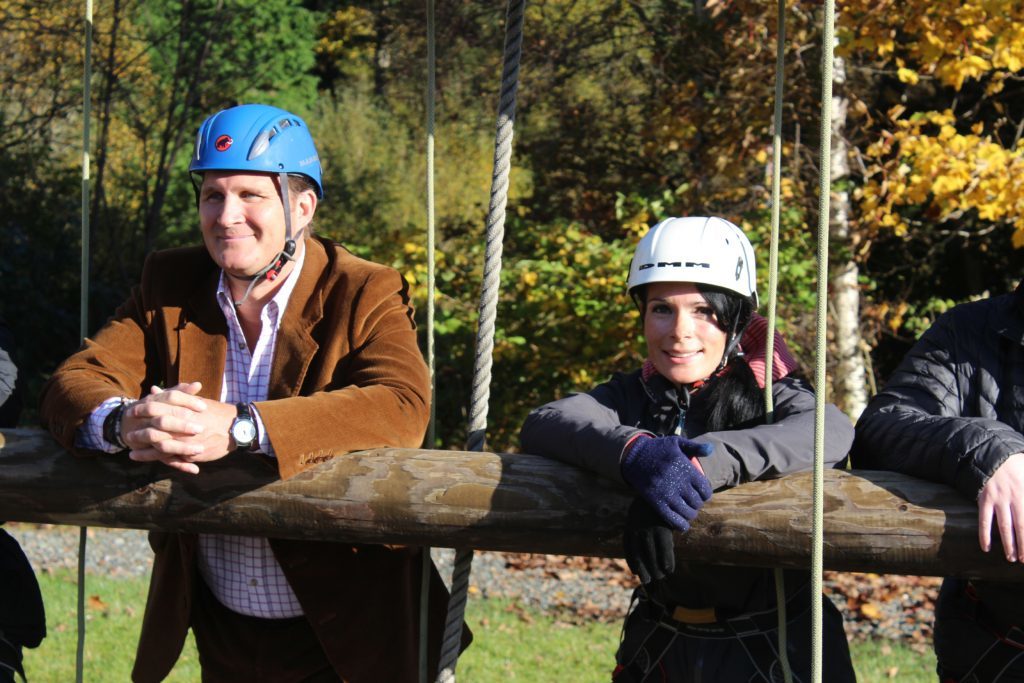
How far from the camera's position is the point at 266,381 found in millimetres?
2992

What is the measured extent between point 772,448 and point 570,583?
209 inches

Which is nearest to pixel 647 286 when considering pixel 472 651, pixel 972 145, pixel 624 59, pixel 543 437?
pixel 543 437

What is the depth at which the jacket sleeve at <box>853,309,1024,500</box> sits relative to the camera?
255 centimetres

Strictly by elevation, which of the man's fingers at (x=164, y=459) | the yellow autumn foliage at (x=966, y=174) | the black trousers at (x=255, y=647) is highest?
the yellow autumn foliage at (x=966, y=174)

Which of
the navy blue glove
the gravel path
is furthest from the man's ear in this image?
the gravel path

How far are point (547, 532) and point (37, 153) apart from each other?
35.6 ft

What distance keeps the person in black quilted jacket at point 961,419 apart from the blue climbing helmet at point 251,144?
1.46 m

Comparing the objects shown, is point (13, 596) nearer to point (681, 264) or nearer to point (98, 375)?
point (98, 375)

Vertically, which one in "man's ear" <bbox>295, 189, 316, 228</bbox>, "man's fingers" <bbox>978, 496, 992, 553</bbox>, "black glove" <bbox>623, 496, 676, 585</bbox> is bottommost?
"black glove" <bbox>623, 496, 676, 585</bbox>

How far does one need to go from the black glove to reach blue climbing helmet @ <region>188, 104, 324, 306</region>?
40.8 inches

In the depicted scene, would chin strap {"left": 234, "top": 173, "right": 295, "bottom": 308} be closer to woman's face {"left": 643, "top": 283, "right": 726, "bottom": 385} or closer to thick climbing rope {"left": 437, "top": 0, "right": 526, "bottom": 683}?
thick climbing rope {"left": 437, "top": 0, "right": 526, "bottom": 683}

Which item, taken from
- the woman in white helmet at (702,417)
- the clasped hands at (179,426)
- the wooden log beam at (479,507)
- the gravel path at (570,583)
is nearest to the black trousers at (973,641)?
the woman in white helmet at (702,417)

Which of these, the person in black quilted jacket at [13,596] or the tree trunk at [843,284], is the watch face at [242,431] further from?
the tree trunk at [843,284]

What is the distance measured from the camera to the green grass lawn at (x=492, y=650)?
6090mm
